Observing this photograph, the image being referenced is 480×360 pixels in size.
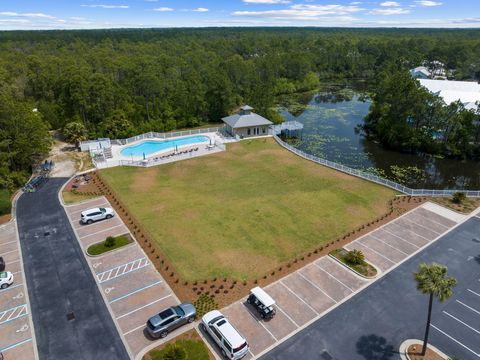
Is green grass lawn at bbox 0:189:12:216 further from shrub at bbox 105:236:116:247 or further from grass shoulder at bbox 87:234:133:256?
shrub at bbox 105:236:116:247

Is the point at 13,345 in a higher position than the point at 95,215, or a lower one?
lower

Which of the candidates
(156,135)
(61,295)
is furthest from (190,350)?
(156,135)

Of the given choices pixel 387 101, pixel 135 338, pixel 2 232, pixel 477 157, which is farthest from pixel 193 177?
pixel 477 157

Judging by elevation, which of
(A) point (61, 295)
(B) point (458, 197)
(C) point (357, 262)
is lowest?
(A) point (61, 295)

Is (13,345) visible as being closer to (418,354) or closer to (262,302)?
(262,302)

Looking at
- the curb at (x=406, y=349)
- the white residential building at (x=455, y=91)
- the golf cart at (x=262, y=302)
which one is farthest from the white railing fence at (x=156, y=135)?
the white residential building at (x=455, y=91)

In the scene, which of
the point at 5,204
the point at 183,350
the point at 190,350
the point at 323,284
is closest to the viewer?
the point at 183,350

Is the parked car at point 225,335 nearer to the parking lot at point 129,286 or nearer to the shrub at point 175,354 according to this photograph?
the parking lot at point 129,286

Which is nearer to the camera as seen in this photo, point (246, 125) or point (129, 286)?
point (129, 286)
